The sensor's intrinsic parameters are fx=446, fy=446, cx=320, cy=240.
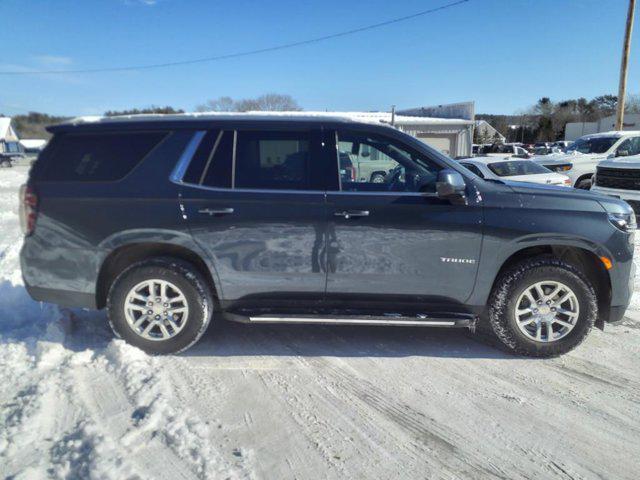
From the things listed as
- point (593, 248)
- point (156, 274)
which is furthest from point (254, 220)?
point (593, 248)

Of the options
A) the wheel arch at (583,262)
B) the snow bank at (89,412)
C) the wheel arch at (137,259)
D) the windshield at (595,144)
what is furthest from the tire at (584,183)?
the snow bank at (89,412)

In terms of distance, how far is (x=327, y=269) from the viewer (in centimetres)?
366

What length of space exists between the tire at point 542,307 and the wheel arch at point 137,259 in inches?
94.4

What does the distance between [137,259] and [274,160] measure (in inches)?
57.4

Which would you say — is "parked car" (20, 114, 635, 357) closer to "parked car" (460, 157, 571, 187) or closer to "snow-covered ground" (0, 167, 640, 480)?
"snow-covered ground" (0, 167, 640, 480)

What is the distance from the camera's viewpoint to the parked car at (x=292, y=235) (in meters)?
3.59

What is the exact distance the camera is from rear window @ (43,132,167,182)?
3633 millimetres

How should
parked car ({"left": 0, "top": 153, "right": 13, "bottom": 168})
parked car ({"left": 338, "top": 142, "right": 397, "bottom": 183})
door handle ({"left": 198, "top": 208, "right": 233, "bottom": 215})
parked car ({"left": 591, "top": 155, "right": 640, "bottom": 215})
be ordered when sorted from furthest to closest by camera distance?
parked car ({"left": 0, "top": 153, "right": 13, "bottom": 168}) < parked car ({"left": 591, "top": 155, "right": 640, "bottom": 215}) < parked car ({"left": 338, "top": 142, "right": 397, "bottom": 183}) < door handle ({"left": 198, "top": 208, "right": 233, "bottom": 215})

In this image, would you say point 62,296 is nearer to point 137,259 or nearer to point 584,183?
point 137,259

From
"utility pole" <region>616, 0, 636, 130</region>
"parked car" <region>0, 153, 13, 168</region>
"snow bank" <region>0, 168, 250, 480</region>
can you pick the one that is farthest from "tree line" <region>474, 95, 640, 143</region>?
"snow bank" <region>0, 168, 250, 480</region>

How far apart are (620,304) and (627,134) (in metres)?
12.8

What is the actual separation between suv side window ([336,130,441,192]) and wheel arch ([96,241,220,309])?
53.7 inches

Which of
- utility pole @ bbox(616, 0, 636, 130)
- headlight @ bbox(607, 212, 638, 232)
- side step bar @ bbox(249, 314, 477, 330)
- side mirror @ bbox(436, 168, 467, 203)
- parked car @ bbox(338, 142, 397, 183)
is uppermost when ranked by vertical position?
utility pole @ bbox(616, 0, 636, 130)

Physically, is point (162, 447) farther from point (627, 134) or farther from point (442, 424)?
point (627, 134)
